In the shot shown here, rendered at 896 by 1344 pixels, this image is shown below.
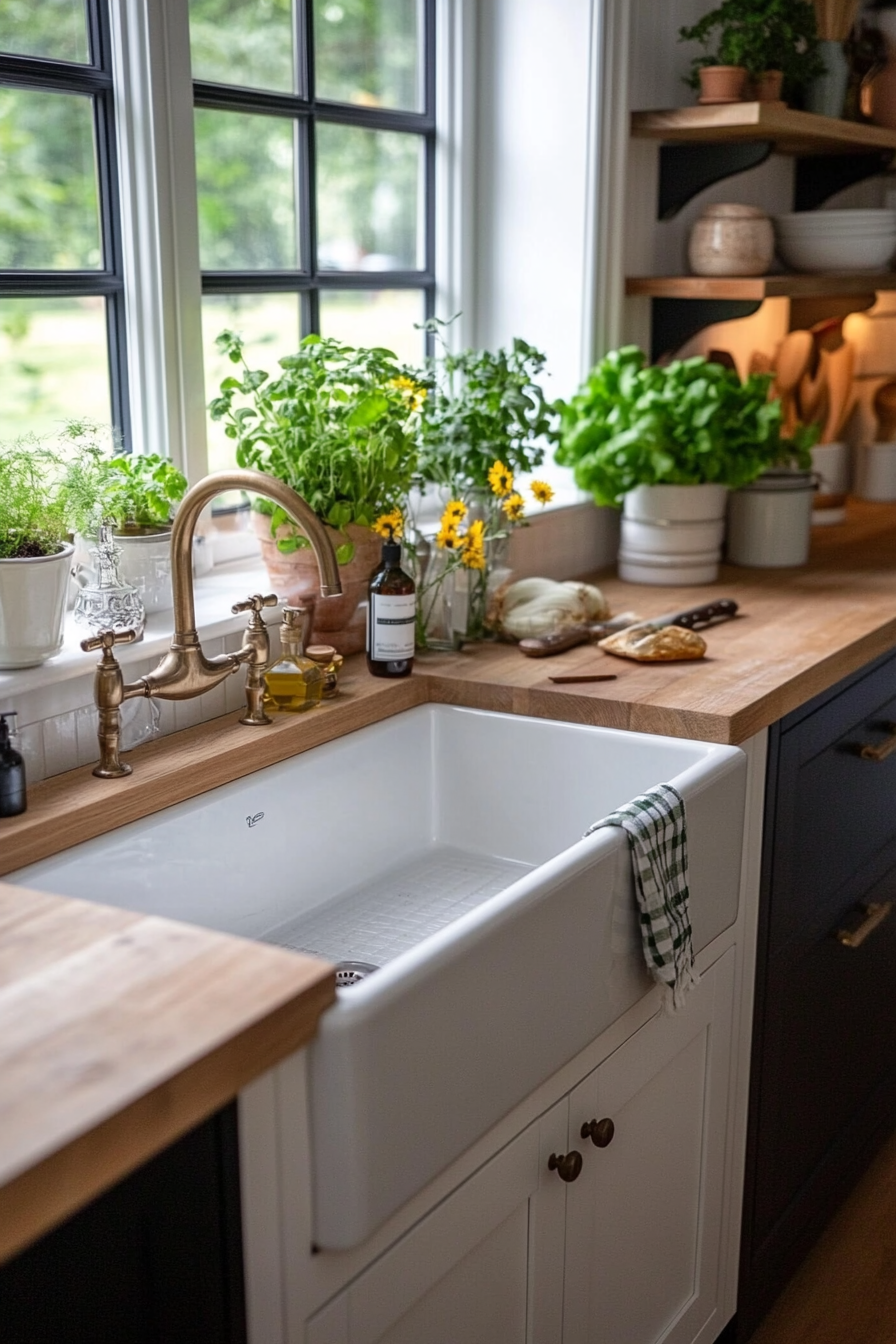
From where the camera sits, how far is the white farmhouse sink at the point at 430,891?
1.20 m

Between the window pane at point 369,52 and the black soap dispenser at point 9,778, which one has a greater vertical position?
the window pane at point 369,52

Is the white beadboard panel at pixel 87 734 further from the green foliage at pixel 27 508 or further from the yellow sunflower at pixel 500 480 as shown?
the yellow sunflower at pixel 500 480

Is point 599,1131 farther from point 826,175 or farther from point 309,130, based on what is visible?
point 826,175

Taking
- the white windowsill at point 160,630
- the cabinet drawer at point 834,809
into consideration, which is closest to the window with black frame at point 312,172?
the white windowsill at point 160,630

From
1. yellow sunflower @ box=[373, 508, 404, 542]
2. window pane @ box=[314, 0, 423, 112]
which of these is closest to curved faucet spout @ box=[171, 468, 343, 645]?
yellow sunflower @ box=[373, 508, 404, 542]

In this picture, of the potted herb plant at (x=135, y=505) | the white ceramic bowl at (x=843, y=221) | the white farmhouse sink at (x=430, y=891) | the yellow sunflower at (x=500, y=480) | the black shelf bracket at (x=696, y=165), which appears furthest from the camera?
the white ceramic bowl at (x=843, y=221)

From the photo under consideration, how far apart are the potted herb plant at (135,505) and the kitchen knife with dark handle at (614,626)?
0.55 meters

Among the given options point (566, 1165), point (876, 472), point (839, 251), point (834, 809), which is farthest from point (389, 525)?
point (876, 472)

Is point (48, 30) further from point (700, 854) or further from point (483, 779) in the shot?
point (700, 854)

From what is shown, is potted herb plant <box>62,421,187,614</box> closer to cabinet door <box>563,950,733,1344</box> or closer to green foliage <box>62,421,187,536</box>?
green foliage <box>62,421,187,536</box>

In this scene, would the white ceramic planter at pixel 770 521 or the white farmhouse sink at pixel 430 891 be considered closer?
the white farmhouse sink at pixel 430 891

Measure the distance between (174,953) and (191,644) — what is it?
67 centimetres

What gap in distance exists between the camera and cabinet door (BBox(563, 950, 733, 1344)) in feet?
5.33

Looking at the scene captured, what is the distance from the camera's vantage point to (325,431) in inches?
81.1
